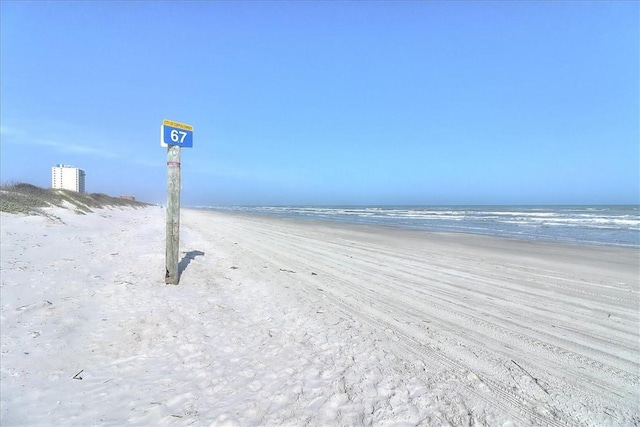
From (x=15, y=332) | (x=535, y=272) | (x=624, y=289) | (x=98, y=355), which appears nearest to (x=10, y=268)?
(x=15, y=332)

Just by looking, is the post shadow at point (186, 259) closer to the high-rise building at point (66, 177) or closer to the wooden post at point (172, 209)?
the wooden post at point (172, 209)

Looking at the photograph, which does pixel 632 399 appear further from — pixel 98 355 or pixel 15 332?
pixel 15 332

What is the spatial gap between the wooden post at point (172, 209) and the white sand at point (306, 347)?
0.36 meters

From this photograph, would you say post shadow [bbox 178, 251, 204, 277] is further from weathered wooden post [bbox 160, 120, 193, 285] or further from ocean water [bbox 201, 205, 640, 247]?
ocean water [bbox 201, 205, 640, 247]

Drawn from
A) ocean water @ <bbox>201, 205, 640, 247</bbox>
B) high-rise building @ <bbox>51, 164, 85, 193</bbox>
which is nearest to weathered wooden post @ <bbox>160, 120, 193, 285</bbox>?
→ ocean water @ <bbox>201, 205, 640, 247</bbox>

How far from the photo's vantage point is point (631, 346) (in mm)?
4266

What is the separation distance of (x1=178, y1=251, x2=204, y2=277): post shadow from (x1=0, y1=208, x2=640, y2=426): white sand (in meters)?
0.14

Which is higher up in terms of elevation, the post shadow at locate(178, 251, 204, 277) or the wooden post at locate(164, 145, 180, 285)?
the wooden post at locate(164, 145, 180, 285)

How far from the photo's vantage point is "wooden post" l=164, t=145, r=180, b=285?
636 centimetres

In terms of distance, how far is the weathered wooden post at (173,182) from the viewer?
6289mm

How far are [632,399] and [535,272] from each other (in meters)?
6.50

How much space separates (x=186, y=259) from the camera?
8711mm

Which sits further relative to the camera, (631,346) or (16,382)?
(631,346)

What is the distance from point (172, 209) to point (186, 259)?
263 cm
